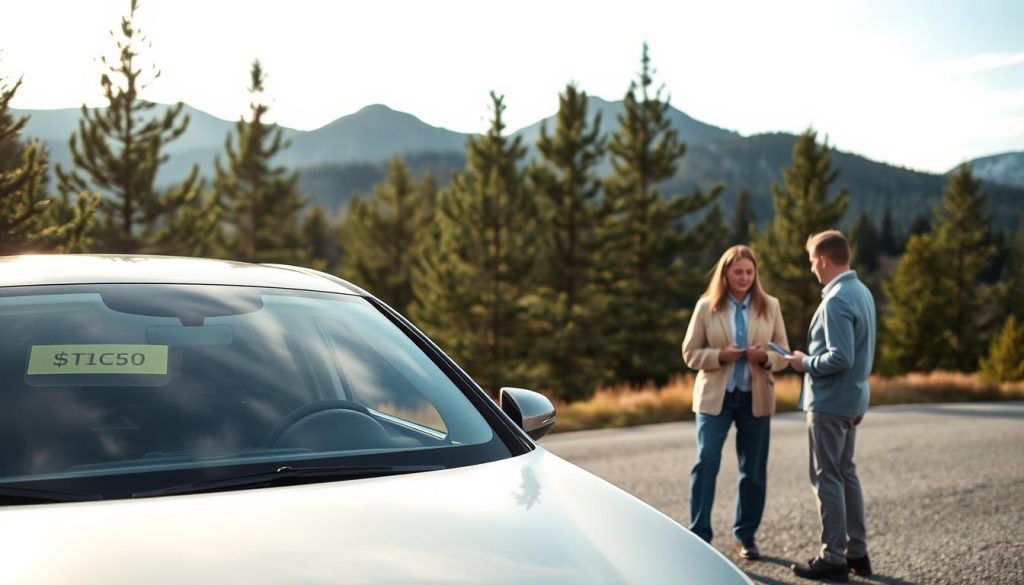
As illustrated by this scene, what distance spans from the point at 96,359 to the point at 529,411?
1.30m

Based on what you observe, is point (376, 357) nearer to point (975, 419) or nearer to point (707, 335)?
point (707, 335)

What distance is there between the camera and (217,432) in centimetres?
260

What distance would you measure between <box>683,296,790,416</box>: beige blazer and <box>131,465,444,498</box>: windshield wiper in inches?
158

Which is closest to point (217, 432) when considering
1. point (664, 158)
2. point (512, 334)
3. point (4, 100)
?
point (4, 100)

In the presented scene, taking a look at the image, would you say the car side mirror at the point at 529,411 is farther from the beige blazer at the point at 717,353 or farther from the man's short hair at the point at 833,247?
the beige blazer at the point at 717,353

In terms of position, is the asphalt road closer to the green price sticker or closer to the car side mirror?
the car side mirror

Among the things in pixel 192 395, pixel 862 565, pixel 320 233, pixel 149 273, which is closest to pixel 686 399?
pixel 862 565

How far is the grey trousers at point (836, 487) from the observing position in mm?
5629

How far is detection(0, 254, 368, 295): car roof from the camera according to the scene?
290 cm

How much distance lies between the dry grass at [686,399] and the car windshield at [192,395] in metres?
11.0

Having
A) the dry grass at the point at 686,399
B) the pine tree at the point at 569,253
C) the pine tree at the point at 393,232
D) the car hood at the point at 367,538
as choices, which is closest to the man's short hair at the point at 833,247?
the car hood at the point at 367,538

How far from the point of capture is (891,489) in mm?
8641

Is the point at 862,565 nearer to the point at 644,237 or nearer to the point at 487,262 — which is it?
the point at 487,262

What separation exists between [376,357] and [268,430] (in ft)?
2.21
